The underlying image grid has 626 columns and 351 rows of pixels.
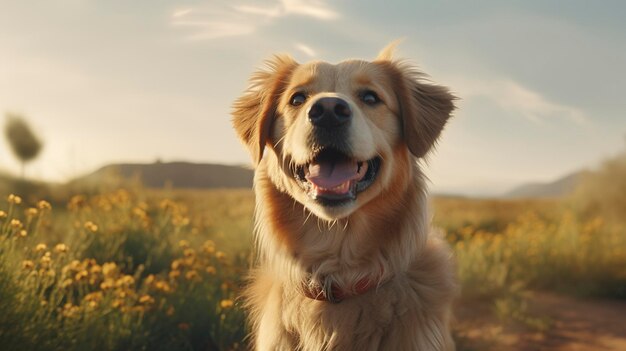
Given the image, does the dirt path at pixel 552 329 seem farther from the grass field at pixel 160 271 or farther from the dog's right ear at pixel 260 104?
the dog's right ear at pixel 260 104

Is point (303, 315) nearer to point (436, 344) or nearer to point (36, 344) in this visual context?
point (436, 344)

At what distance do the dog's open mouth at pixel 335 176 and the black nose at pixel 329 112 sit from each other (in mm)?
185

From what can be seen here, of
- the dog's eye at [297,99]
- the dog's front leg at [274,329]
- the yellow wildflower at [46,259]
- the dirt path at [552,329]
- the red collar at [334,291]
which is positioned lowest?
the dirt path at [552,329]

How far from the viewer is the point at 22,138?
1902 centimetres

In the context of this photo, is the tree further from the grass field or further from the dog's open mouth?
A: the dog's open mouth

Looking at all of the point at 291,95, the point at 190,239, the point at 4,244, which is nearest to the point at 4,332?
the point at 4,244

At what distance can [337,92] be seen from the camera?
3.38 metres

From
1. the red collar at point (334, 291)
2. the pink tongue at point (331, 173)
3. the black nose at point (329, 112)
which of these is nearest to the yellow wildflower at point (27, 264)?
the red collar at point (334, 291)

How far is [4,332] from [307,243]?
201cm

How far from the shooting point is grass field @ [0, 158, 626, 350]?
400cm

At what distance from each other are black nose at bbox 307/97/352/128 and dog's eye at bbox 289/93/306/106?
0.46 meters

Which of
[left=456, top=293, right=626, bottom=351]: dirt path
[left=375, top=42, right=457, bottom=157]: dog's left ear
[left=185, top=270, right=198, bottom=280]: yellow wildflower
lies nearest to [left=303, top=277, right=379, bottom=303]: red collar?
[left=375, top=42, right=457, bottom=157]: dog's left ear

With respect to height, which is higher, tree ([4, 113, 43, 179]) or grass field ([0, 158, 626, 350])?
grass field ([0, 158, 626, 350])

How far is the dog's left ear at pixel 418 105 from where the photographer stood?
3.50 meters
